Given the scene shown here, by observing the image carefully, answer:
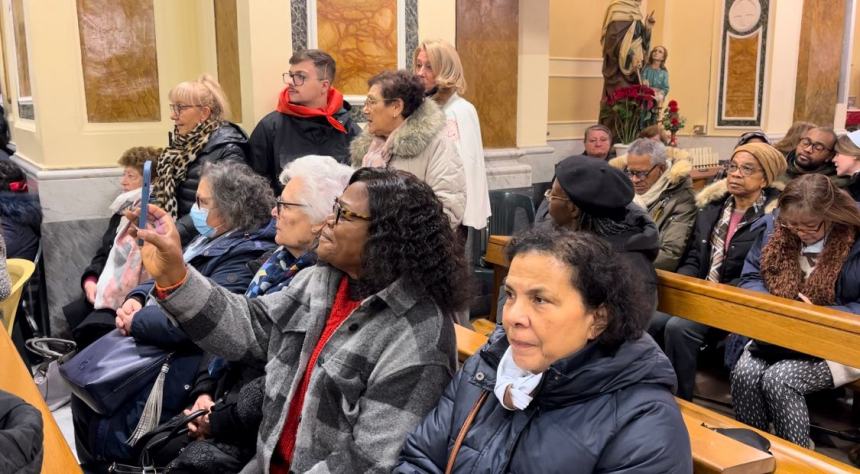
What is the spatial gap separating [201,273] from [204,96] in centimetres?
152

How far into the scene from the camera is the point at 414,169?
3.50 m

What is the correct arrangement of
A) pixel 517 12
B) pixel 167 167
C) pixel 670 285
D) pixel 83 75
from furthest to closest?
pixel 517 12 → pixel 83 75 → pixel 167 167 → pixel 670 285

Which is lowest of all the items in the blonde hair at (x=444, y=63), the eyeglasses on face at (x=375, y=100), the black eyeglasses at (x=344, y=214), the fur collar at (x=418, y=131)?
the black eyeglasses at (x=344, y=214)

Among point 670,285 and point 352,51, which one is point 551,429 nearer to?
point 670,285

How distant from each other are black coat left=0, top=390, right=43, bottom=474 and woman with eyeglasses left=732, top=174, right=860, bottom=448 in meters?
2.74

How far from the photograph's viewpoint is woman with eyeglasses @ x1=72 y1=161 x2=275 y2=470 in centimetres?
264

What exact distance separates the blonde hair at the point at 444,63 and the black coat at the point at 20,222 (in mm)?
2291

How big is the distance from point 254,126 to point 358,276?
2572 mm

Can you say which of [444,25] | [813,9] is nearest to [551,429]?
[444,25]

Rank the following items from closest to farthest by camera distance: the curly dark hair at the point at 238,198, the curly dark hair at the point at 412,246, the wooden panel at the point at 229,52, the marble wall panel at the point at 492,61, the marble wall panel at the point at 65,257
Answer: the curly dark hair at the point at 412,246 → the curly dark hair at the point at 238,198 → the marble wall panel at the point at 65,257 → the wooden panel at the point at 229,52 → the marble wall panel at the point at 492,61

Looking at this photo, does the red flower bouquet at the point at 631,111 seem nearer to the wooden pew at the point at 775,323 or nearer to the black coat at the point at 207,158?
the black coat at the point at 207,158

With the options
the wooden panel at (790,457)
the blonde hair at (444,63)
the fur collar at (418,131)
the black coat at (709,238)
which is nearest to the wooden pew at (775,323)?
the wooden panel at (790,457)

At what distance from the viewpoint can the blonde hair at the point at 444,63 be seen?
12.6ft

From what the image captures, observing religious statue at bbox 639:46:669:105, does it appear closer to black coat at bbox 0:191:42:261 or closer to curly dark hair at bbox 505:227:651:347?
black coat at bbox 0:191:42:261
